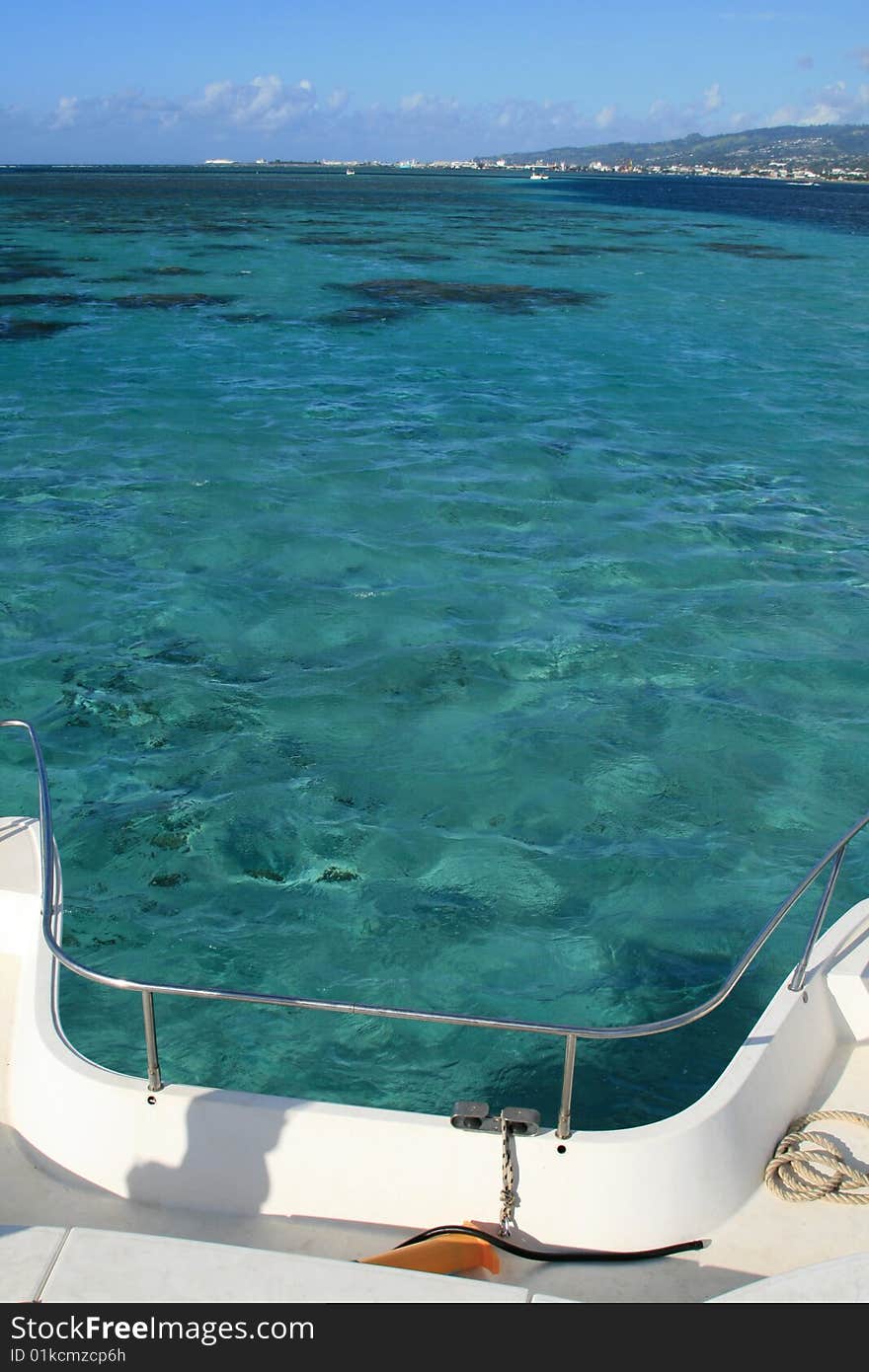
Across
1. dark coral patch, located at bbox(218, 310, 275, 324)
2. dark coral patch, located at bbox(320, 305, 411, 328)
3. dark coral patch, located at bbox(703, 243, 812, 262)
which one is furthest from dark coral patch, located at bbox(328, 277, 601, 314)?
dark coral patch, located at bbox(703, 243, 812, 262)

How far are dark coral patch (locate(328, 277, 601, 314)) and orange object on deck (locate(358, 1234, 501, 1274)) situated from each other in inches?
1089

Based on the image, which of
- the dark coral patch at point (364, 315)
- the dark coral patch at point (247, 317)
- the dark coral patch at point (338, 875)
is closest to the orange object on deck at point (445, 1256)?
the dark coral patch at point (338, 875)

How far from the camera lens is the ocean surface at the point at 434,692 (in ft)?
20.9

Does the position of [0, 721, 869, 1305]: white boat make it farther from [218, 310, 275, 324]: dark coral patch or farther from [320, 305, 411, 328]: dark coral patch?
[218, 310, 275, 324]: dark coral patch

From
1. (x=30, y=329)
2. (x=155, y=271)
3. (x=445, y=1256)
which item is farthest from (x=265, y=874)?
(x=155, y=271)

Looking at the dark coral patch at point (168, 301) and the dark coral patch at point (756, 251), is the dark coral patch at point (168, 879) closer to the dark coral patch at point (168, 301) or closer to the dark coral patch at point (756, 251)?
Result: the dark coral patch at point (168, 301)

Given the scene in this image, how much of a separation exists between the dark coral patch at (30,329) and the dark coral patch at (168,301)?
292 centimetres

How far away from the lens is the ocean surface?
6.38 metres

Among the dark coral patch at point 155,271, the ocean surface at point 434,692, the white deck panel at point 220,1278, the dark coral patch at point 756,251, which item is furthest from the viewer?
the dark coral patch at point 756,251

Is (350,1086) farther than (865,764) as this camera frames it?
No
